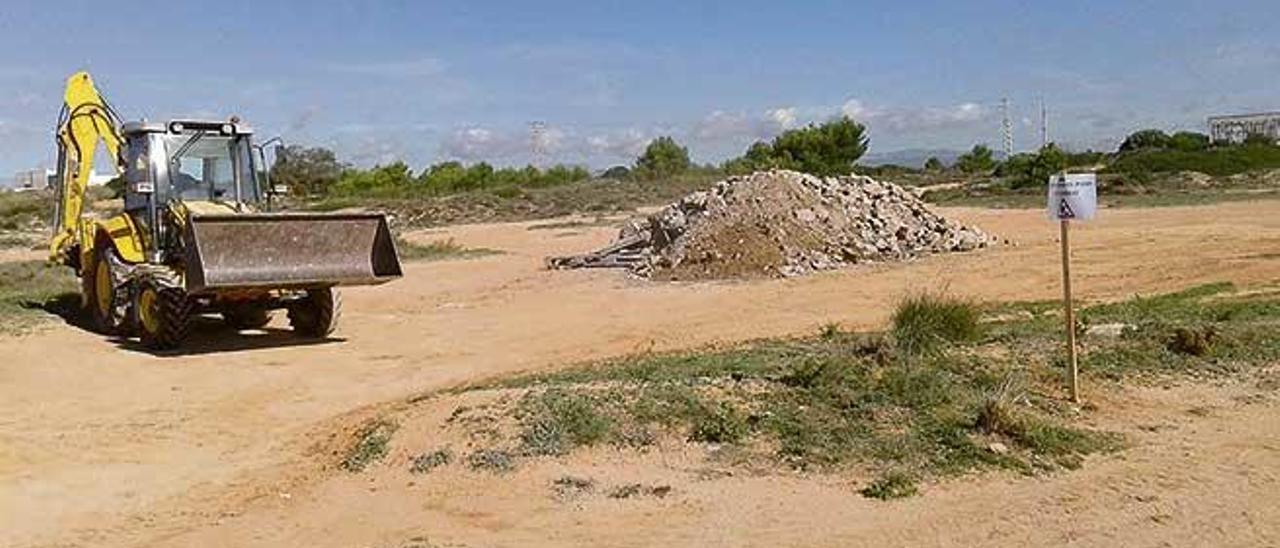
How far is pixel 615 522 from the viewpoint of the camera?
24.3 ft

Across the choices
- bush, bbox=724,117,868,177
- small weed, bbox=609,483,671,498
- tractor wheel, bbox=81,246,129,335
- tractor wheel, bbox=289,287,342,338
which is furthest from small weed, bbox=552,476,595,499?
bush, bbox=724,117,868,177

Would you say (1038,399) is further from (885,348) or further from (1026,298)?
(1026,298)

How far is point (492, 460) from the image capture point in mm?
8406

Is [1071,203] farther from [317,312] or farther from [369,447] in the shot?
[317,312]

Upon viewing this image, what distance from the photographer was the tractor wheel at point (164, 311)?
15.5 metres

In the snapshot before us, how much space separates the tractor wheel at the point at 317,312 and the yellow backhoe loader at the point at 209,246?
2 centimetres

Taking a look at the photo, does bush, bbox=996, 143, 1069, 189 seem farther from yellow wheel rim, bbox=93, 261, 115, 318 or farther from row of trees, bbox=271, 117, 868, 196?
yellow wheel rim, bbox=93, 261, 115, 318

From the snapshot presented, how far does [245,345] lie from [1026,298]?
1030cm

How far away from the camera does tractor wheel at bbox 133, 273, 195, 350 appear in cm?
1552

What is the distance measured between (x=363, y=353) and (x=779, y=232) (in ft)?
36.1

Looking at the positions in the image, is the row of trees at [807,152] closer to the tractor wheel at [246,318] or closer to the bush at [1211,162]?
the bush at [1211,162]

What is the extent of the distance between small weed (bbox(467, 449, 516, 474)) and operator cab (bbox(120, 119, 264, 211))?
928 cm

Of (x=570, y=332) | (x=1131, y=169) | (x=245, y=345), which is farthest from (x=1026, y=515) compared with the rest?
(x=1131, y=169)

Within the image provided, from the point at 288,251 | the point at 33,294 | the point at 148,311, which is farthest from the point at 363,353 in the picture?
the point at 33,294
